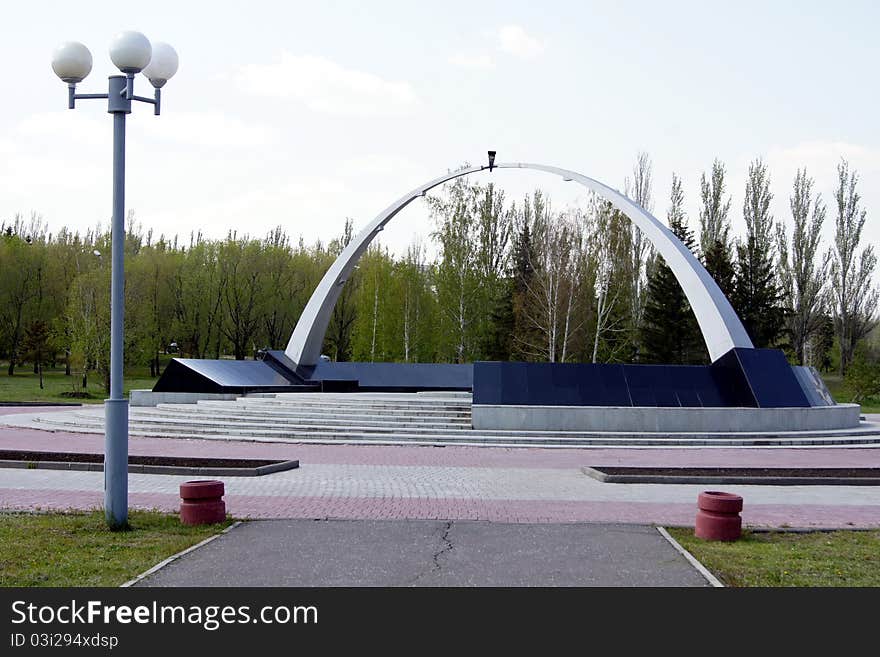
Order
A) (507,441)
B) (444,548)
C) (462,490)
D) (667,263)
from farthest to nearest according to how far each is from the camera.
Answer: (667,263) < (507,441) < (462,490) < (444,548)

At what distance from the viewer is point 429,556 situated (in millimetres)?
6734

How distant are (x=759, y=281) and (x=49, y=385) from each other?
123 ft

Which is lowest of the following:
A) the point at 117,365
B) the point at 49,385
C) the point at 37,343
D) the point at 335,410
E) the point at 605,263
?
the point at 49,385

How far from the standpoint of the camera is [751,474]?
12.1 metres

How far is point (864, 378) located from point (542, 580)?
3449cm

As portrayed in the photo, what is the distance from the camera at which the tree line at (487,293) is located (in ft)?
131

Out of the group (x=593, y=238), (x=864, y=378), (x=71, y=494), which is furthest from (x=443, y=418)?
(x=864, y=378)

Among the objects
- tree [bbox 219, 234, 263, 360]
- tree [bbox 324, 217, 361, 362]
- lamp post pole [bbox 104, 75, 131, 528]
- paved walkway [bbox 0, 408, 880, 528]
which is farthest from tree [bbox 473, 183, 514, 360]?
lamp post pole [bbox 104, 75, 131, 528]

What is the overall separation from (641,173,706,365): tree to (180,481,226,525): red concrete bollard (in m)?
37.6

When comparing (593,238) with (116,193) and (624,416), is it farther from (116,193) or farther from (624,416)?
(116,193)

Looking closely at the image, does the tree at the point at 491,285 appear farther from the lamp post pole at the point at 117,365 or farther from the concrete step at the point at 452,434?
the lamp post pole at the point at 117,365

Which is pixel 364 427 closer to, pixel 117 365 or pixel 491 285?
pixel 117 365

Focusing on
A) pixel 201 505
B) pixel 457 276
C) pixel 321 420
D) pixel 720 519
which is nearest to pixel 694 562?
pixel 720 519
